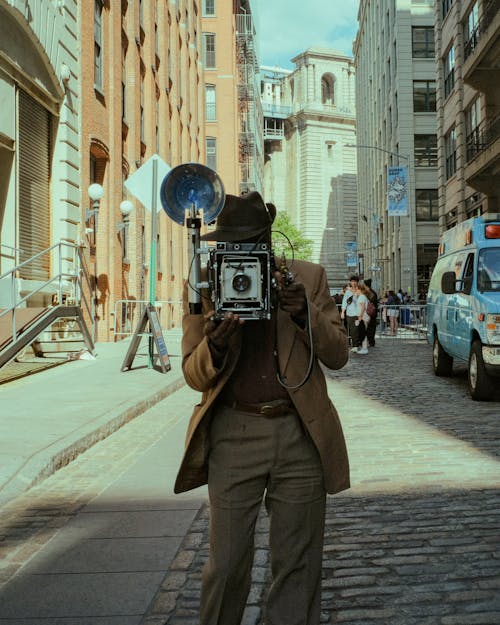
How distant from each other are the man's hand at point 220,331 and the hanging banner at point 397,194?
30190 millimetres

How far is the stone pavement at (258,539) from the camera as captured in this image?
3580mm

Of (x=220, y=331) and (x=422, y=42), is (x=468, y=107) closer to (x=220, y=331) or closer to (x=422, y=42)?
(x=422, y=42)

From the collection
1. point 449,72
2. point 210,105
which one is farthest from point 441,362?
point 210,105

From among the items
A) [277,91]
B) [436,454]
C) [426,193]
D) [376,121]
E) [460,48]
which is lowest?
[436,454]

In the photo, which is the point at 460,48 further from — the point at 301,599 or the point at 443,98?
the point at 301,599

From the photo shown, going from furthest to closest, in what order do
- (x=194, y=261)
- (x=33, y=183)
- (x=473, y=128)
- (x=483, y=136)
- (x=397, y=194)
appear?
1. (x=397, y=194)
2. (x=473, y=128)
3. (x=483, y=136)
4. (x=33, y=183)
5. (x=194, y=261)

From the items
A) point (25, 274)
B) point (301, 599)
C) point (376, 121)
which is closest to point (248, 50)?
point (376, 121)

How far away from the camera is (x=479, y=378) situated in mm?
10500

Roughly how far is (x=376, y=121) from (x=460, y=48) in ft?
109

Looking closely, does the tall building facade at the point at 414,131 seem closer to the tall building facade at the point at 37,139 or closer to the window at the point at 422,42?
the window at the point at 422,42

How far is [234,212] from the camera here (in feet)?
9.05

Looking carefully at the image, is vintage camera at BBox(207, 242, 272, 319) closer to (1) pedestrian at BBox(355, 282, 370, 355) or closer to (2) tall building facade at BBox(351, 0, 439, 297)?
(1) pedestrian at BBox(355, 282, 370, 355)

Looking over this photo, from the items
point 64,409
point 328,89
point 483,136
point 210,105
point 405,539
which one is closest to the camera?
point 405,539

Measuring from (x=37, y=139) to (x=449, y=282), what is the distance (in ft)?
32.1
